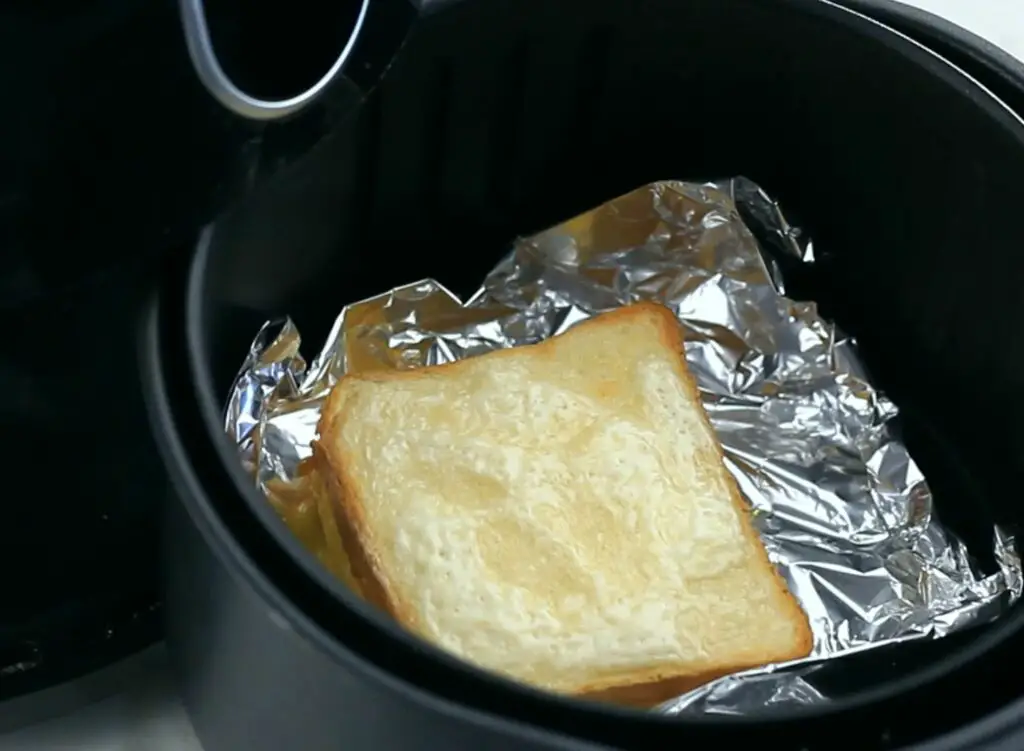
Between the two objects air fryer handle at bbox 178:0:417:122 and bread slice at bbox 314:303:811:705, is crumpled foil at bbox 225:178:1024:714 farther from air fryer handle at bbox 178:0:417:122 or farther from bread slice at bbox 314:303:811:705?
air fryer handle at bbox 178:0:417:122

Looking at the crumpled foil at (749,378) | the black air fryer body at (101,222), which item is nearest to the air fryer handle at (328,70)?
the black air fryer body at (101,222)

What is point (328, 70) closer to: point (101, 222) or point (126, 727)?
point (101, 222)

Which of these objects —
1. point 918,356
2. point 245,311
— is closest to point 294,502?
point 245,311

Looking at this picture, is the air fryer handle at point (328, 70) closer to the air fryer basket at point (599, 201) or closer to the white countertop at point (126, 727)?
the air fryer basket at point (599, 201)

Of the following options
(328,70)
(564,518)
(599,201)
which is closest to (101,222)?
(328,70)

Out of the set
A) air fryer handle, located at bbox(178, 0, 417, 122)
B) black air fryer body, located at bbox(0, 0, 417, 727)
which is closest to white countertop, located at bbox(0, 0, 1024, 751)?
black air fryer body, located at bbox(0, 0, 417, 727)

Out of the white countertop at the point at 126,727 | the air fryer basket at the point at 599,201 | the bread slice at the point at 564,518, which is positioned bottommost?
the white countertop at the point at 126,727

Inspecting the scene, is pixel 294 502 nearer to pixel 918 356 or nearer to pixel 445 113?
pixel 445 113
